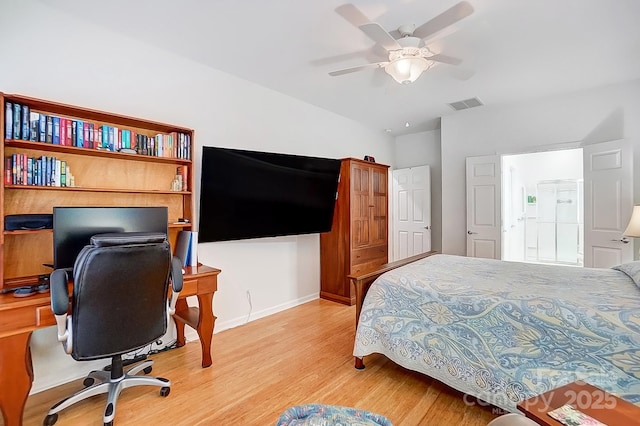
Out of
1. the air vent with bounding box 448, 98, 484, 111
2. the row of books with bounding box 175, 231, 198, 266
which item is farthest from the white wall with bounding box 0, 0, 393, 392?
the air vent with bounding box 448, 98, 484, 111

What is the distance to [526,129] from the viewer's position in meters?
4.11

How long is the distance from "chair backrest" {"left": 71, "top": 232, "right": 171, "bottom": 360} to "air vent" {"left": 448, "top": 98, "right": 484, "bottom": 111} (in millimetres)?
4013

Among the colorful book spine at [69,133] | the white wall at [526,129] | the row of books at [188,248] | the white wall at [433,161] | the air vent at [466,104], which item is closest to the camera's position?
the colorful book spine at [69,133]

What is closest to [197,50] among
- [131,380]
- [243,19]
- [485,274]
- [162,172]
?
[243,19]

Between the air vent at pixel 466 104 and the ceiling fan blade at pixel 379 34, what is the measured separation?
2.30 m

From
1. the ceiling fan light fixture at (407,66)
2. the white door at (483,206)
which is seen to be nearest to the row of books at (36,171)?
the ceiling fan light fixture at (407,66)

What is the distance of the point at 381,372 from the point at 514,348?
3.32ft

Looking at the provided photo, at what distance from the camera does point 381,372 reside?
2402mm

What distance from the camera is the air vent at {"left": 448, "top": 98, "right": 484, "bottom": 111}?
4039mm

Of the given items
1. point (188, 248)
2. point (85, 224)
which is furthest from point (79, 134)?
point (188, 248)

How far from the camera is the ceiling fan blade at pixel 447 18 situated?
169cm

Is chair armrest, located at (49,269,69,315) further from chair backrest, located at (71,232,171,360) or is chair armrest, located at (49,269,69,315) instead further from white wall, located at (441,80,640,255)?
white wall, located at (441,80,640,255)

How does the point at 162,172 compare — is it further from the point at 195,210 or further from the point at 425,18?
the point at 425,18

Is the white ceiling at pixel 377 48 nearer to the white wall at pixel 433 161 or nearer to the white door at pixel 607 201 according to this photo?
the white door at pixel 607 201
